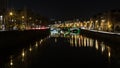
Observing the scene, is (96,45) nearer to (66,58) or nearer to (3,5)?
(66,58)

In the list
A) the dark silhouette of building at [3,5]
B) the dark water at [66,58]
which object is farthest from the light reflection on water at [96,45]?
the dark silhouette of building at [3,5]

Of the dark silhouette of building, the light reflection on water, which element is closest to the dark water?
the light reflection on water

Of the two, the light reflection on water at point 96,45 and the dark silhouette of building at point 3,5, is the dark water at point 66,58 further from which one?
the dark silhouette of building at point 3,5

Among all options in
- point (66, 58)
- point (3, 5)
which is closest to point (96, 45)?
point (66, 58)

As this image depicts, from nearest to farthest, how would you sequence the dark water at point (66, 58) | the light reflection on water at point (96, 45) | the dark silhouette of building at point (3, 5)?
the dark water at point (66, 58) → the light reflection on water at point (96, 45) → the dark silhouette of building at point (3, 5)

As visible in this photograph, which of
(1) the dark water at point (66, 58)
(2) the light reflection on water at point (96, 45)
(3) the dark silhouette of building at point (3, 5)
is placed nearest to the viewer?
(1) the dark water at point (66, 58)

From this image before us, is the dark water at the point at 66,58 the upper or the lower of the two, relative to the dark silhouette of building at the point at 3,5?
lower

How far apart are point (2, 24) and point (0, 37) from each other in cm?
8658

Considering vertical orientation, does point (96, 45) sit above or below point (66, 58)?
below


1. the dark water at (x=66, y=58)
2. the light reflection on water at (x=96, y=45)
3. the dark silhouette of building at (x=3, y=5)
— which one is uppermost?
the dark silhouette of building at (x=3, y=5)

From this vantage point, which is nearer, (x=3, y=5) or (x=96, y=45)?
(x=96, y=45)

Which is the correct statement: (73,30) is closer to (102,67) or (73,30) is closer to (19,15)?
(19,15)

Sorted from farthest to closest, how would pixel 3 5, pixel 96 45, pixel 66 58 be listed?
1. pixel 3 5
2. pixel 96 45
3. pixel 66 58

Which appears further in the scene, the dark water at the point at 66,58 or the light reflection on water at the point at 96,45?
the light reflection on water at the point at 96,45
